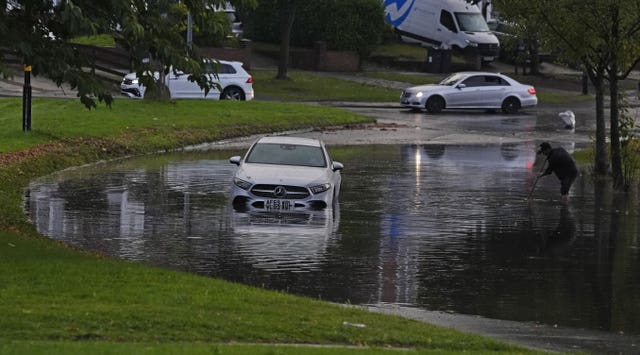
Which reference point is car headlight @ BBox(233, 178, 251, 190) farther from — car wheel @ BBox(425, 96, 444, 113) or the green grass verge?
car wheel @ BBox(425, 96, 444, 113)

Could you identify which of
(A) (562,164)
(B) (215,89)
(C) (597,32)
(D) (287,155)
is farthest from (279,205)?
(B) (215,89)

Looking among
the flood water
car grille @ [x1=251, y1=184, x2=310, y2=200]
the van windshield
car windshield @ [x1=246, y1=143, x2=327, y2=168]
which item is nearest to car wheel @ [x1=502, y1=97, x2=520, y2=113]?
the van windshield

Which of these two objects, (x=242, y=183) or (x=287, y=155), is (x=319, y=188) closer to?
(x=242, y=183)

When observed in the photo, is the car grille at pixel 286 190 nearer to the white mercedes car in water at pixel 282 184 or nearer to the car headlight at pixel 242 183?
the white mercedes car in water at pixel 282 184

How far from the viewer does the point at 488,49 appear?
63.7m

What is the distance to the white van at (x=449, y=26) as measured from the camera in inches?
2506

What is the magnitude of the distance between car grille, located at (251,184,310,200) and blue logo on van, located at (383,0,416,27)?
145 ft

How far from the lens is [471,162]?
32.1 meters

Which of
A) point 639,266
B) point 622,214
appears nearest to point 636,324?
point 639,266

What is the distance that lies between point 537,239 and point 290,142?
17.2ft

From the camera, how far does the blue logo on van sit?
215ft

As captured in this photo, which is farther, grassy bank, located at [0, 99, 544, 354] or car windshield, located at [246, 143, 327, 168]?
car windshield, located at [246, 143, 327, 168]

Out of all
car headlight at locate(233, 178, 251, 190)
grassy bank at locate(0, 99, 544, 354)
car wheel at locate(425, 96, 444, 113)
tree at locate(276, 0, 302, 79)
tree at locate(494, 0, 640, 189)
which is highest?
tree at locate(276, 0, 302, 79)

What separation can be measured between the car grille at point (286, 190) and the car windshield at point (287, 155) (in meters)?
1.19
